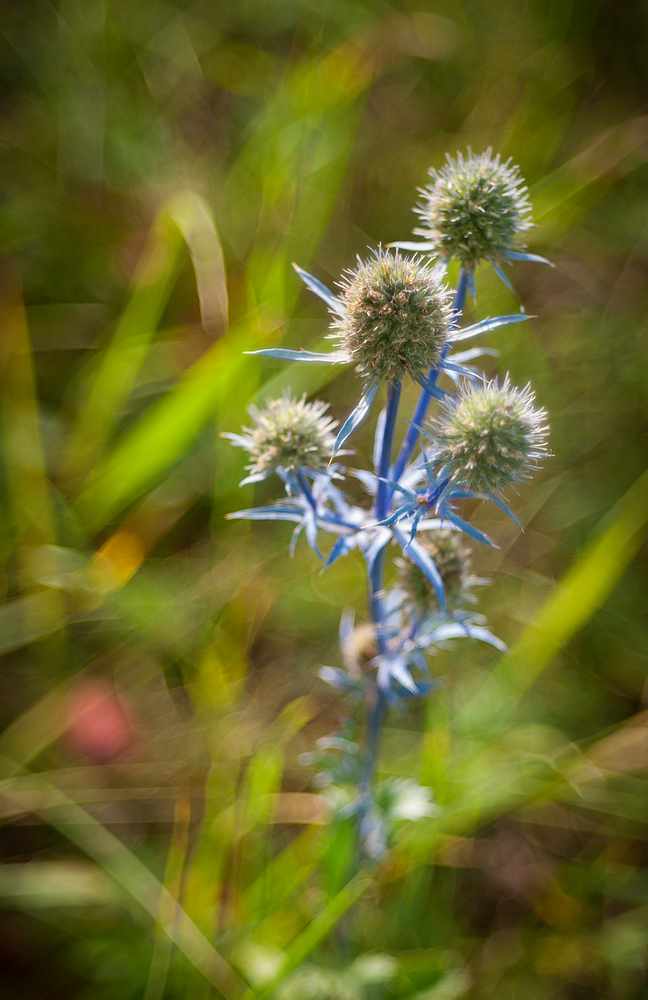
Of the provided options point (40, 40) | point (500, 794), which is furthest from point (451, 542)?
point (40, 40)

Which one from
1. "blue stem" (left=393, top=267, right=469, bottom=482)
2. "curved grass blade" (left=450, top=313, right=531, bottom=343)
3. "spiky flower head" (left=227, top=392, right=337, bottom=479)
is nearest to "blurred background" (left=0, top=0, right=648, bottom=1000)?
"spiky flower head" (left=227, top=392, right=337, bottom=479)

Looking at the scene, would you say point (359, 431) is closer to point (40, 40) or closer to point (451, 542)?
point (451, 542)

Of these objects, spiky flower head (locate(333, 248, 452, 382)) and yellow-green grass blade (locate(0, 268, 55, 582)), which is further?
yellow-green grass blade (locate(0, 268, 55, 582))

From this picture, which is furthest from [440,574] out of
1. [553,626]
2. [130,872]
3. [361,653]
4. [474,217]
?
[130,872]

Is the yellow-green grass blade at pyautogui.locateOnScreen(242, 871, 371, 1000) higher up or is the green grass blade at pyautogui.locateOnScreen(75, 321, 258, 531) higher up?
the green grass blade at pyautogui.locateOnScreen(75, 321, 258, 531)

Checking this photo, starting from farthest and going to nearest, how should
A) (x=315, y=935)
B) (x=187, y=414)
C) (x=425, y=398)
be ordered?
(x=187, y=414), (x=315, y=935), (x=425, y=398)

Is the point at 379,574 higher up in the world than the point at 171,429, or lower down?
lower down

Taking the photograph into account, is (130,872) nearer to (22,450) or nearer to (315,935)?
(315,935)

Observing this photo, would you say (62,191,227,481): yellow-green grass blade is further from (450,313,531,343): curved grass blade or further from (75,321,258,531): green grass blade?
(450,313,531,343): curved grass blade
